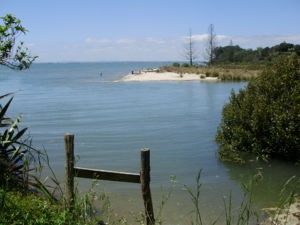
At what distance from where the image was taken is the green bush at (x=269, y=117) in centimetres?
1135

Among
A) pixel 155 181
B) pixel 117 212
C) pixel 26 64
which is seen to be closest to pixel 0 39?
pixel 26 64

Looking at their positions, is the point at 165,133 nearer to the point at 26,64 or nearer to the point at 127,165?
the point at 127,165

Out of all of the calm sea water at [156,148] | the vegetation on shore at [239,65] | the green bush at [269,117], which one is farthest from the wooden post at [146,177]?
the vegetation on shore at [239,65]

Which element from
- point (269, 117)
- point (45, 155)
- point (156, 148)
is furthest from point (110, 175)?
point (156, 148)

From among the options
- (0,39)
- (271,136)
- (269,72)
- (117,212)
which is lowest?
(117,212)

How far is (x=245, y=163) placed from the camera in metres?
12.0

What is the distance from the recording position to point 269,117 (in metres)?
11.7

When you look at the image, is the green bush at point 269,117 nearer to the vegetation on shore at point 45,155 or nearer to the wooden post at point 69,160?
the vegetation on shore at point 45,155

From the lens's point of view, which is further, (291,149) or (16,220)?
(291,149)

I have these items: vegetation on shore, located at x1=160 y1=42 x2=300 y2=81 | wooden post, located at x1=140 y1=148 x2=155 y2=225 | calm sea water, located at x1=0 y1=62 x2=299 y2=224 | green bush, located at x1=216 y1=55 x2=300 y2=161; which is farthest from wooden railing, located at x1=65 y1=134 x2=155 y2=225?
vegetation on shore, located at x1=160 y1=42 x2=300 y2=81

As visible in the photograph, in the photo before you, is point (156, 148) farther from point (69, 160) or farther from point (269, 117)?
point (69, 160)

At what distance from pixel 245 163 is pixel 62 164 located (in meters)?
5.91

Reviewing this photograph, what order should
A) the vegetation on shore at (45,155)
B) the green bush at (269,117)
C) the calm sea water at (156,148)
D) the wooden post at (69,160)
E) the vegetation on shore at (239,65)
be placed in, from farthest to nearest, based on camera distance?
the vegetation on shore at (239,65)
the green bush at (269,117)
the calm sea water at (156,148)
the wooden post at (69,160)
the vegetation on shore at (45,155)

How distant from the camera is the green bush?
11.4 meters
